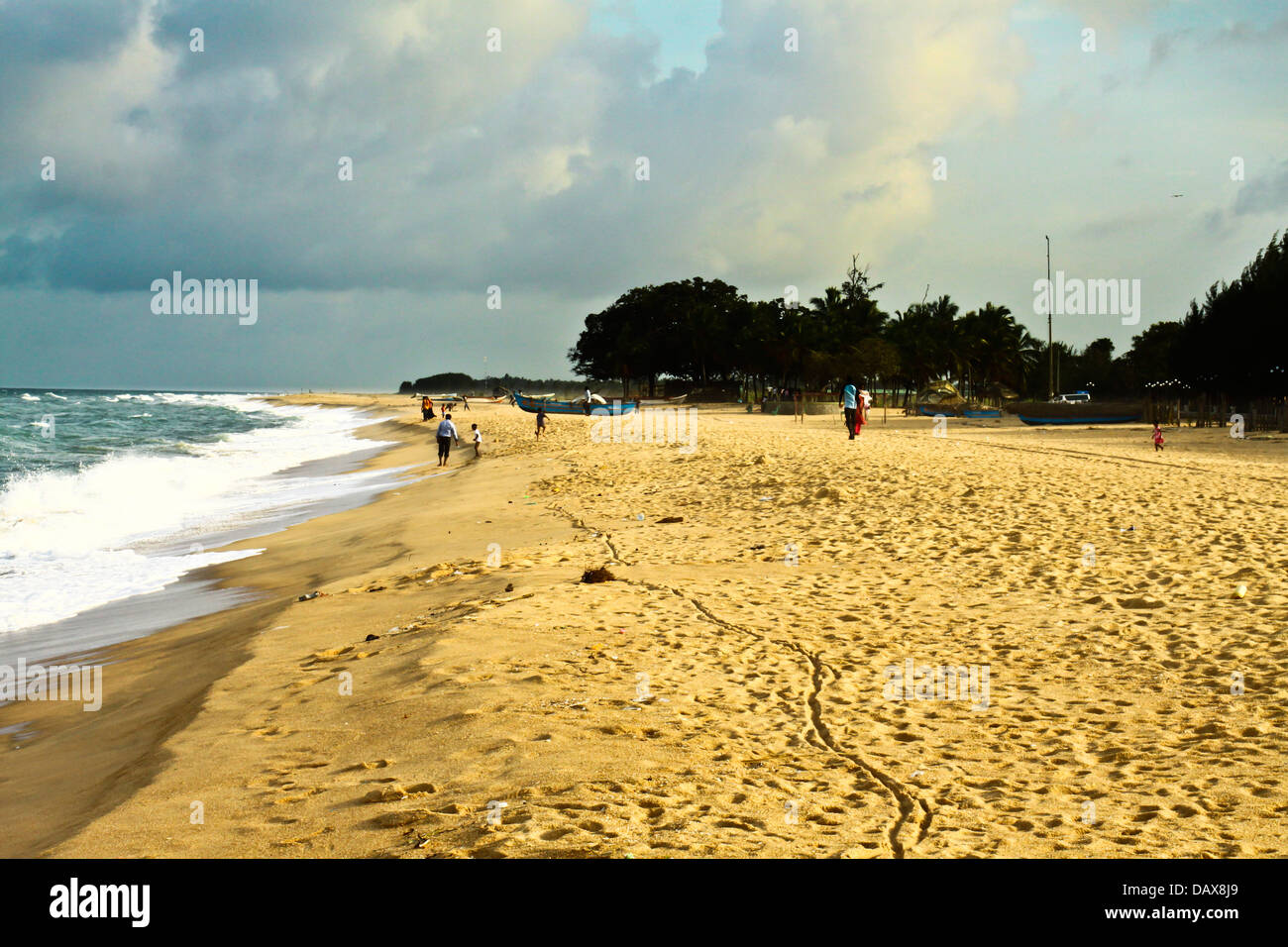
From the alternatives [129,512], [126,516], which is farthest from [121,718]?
[129,512]

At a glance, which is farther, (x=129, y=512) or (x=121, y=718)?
(x=129, y=512)

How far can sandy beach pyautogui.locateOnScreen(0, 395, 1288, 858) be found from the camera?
13.3 feet

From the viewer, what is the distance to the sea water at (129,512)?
1070 centimetres

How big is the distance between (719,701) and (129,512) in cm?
1758

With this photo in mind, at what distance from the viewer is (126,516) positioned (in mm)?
18641

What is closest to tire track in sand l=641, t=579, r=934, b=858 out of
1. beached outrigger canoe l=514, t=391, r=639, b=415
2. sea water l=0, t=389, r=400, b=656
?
sea water l=0, t=389, r=400, b=656

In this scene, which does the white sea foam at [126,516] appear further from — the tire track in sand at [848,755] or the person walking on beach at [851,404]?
the person walking on beach at [851,404]

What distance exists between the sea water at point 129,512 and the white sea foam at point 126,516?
3cm

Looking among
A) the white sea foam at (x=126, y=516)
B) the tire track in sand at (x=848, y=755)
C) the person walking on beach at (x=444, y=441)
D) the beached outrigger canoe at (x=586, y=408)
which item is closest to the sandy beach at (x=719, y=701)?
the tire track in sand at (x=848, y=755)

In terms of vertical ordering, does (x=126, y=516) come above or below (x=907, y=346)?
below

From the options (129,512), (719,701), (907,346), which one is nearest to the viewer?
(719,701)

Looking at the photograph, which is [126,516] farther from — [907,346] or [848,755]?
[907,346]
